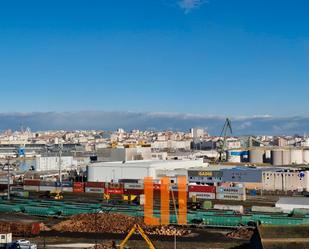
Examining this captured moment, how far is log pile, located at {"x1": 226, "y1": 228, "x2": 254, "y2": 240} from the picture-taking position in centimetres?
2544

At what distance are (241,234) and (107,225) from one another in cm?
680

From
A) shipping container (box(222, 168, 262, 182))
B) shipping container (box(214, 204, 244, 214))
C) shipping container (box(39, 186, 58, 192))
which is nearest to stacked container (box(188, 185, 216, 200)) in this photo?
shipping container (box(214, 204, 244, 214))

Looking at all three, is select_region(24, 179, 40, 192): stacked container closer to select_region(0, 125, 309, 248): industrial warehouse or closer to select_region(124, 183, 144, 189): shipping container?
select_region(0, 125, 309, 248): industrial warehouse

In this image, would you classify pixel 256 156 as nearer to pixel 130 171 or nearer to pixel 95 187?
pixel 130 171

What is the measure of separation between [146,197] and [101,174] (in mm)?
14103

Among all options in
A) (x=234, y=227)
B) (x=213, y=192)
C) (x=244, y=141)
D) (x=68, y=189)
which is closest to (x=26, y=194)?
(x=68, y=189)

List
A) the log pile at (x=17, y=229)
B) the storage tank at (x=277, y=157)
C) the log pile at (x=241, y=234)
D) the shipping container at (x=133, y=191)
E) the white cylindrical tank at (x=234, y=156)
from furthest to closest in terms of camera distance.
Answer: the white cylindrical tank at (x=234, y=156) < the storage tank at (x=277, y=157) < the shipping container at (x=133, y=191) < the log pile at (x=17, y=229) < the log pile at (x=241, y=234)

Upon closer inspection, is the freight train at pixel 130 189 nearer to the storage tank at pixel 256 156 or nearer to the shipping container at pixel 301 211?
the shipping container at pixel 301 211

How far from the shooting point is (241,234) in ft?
A: 84.6

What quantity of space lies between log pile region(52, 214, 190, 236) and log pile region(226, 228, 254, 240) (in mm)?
2185

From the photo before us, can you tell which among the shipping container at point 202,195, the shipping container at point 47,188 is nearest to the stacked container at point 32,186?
the shipping container at point 47,188

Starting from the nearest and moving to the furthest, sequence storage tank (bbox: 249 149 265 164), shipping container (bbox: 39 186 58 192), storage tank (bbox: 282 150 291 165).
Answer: shipping container (bbox: 39 186 58 192) → storage tank (bbox: 282 150 291 165) → storage tank (bbox: 249 149 265 164)

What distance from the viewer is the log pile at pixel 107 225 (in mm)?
26203

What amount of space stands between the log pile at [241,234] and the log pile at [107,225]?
86.0 inches
